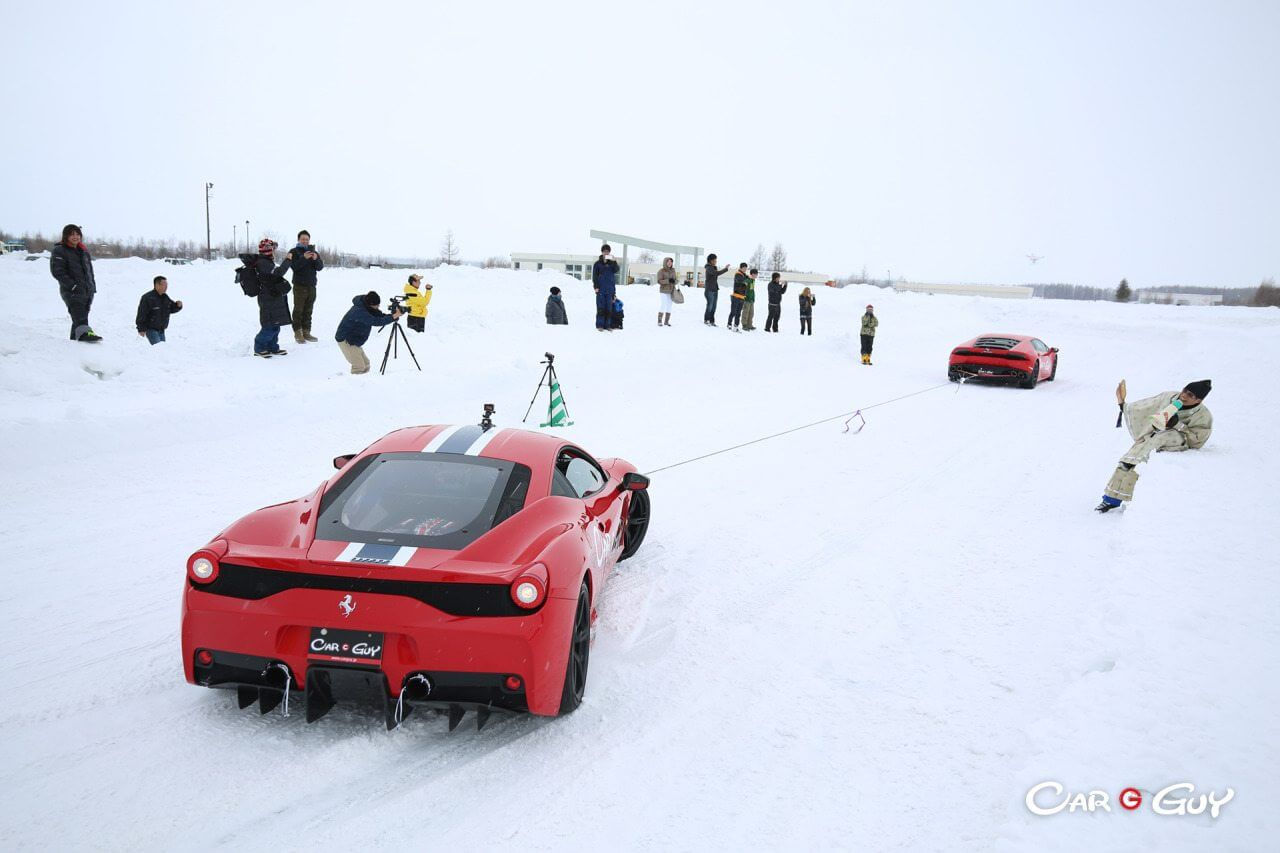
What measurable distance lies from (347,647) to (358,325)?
9882mm

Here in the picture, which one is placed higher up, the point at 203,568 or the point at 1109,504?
the point at 203,568

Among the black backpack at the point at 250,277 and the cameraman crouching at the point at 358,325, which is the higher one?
the black backpack at the point at 250,277

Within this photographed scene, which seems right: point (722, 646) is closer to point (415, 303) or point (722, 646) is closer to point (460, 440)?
point (460, 440)

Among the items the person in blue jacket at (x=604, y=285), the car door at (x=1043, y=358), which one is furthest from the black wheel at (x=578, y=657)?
the car door at (x=1043, y=358)

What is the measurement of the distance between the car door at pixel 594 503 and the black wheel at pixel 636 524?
0.39 metres

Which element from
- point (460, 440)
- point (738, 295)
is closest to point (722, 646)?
point (460, 440)

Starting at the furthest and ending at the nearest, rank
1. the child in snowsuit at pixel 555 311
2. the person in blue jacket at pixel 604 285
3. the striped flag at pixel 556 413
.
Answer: the child in snowsuit at pixel 555 311 < the person in blue jacket at pixel 604 285 < the striped flag at pixel 556 413

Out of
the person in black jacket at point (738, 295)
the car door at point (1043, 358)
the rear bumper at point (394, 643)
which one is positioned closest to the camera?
the rear bumper at point (394, 643)

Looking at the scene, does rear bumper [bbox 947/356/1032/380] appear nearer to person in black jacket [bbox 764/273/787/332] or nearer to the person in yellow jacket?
person in black jacket [bbox 764/273/787/332]

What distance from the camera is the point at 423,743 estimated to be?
3.62 meters

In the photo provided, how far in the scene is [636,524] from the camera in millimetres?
6250

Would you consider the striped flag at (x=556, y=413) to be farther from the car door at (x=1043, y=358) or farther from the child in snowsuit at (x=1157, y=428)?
the car door at (x=1043, y=358)

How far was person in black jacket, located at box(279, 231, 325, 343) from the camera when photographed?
13.3 m
